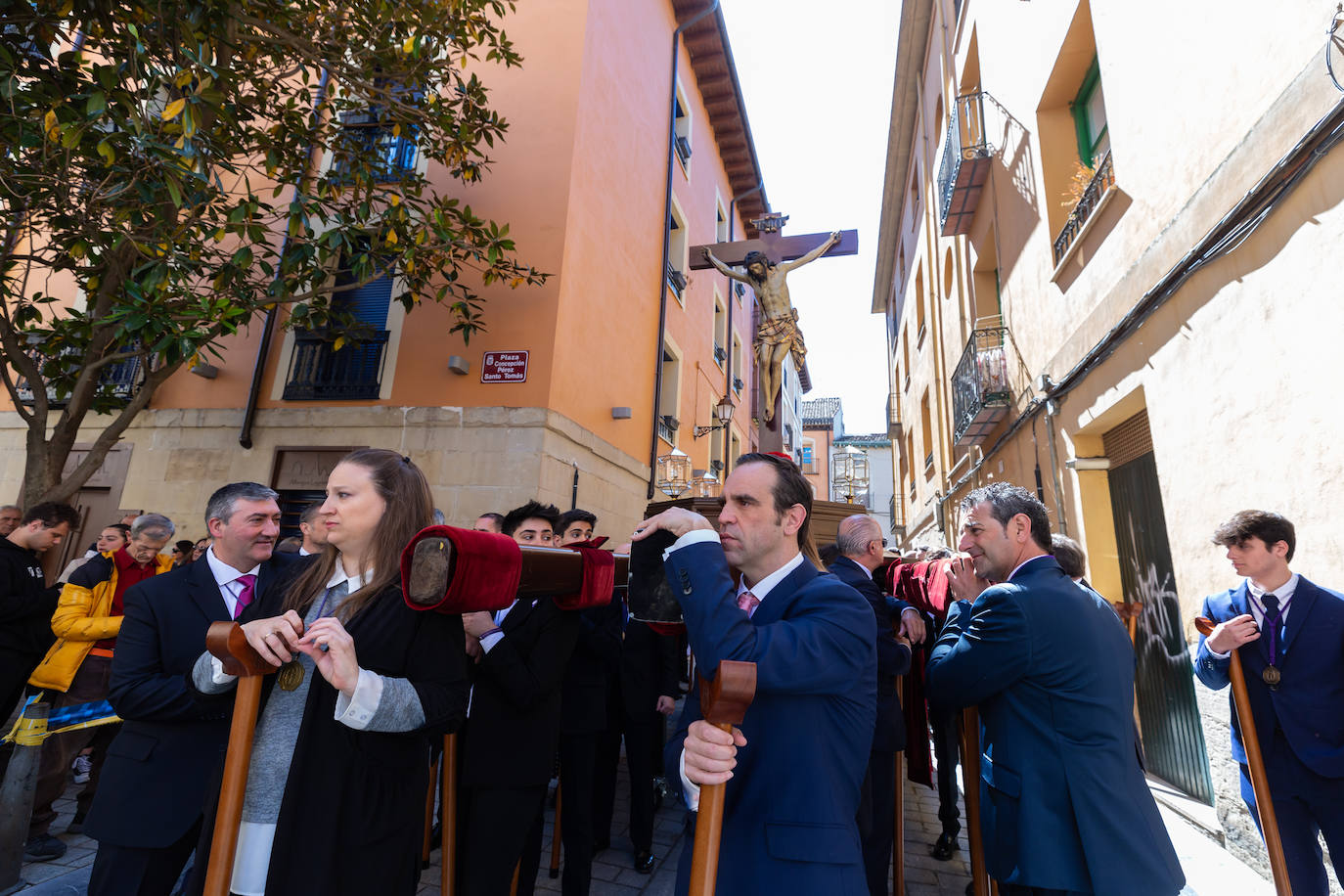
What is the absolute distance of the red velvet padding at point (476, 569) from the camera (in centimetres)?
129

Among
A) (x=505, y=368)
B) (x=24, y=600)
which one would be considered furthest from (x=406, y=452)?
(x=24, y=600)

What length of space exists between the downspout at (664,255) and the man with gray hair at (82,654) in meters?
7.36

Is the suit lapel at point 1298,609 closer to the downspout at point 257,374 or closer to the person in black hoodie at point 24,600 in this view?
the person in black hoodie at point 24,600

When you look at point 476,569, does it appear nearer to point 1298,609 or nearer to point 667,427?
point 1298,609

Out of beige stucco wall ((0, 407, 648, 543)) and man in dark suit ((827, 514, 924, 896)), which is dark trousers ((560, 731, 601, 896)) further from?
beige stucco wall ((0, 407, 648, 543))

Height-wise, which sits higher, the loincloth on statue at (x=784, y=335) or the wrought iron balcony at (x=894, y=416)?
the wrought iron balcony at (x=894, y=416)

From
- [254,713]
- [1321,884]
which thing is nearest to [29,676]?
[254,713]

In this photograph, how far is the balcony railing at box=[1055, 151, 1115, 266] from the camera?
5.89 metres

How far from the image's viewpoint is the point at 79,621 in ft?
12.3

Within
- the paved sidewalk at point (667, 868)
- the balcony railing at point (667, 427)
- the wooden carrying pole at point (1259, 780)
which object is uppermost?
the balcony railing at point (667, 427)

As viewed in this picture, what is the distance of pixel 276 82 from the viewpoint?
22.4 ft

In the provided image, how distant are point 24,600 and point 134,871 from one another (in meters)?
2.71

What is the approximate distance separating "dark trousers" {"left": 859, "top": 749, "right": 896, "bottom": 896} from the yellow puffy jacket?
162 inches

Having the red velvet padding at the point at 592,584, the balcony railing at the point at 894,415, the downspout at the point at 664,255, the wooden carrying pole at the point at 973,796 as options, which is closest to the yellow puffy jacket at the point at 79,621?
the red velvet padding at the point at 592,584
